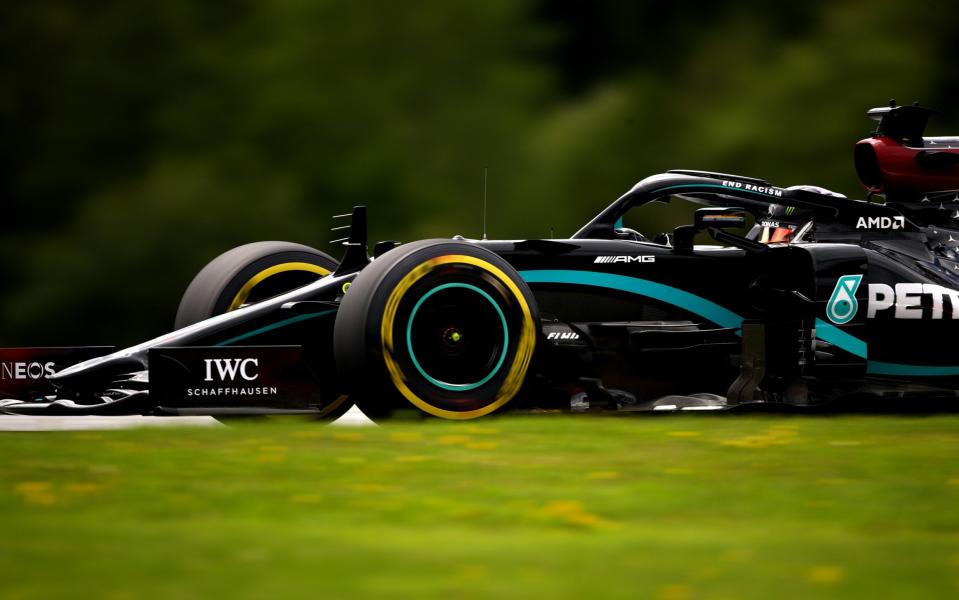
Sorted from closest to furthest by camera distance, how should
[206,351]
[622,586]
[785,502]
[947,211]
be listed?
[622,586] < [785,502] < [206,351] < [947,211]

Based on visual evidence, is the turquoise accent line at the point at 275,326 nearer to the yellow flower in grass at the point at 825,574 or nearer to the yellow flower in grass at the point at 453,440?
the yellow flower in grass at the point at 453,440

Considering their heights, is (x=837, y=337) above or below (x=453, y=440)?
above

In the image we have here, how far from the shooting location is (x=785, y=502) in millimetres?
5258

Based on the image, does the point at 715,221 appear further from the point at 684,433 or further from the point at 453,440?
the point at 453,440

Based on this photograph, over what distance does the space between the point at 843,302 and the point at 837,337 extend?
7.6 inches

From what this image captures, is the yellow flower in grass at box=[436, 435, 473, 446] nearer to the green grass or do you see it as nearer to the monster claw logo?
the green grass

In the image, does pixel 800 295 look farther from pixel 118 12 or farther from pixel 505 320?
pixel 118 12

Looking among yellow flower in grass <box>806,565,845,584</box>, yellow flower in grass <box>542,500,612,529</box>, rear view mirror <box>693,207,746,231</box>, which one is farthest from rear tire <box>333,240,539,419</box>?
yellow flower in grass <box>806,565,845,584</box>

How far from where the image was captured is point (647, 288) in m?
8.38

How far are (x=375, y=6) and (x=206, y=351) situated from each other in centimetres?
1079

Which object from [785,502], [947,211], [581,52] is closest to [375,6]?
[581,52]

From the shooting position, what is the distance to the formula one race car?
24.6 ft

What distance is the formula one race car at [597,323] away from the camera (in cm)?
749

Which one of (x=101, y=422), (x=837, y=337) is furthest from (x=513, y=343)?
(x=101, y=422)
